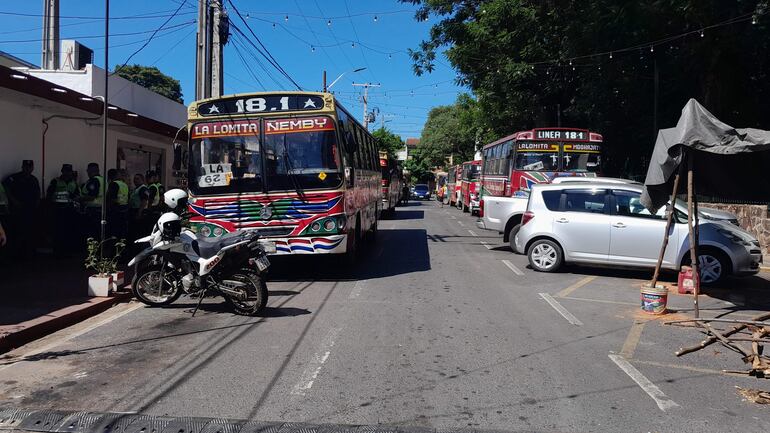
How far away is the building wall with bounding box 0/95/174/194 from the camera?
37.7 ft

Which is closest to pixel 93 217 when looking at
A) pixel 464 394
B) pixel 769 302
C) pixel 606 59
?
pixel 464 394

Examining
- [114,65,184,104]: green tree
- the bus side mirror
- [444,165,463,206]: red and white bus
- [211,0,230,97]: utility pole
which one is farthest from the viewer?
→ [114,65,184,104]: green tree

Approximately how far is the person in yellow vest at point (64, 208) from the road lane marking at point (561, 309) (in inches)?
359

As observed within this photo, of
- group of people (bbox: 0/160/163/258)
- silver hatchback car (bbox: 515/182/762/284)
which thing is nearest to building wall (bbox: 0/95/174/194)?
group of people (bbox: 0/160/163/258)

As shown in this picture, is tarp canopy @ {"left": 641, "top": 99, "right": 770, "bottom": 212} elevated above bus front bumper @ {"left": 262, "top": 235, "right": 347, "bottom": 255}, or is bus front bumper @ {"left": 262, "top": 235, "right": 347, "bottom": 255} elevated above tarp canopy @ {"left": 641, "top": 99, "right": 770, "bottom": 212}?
tarp canopy @ {"left": 641, "top": 99, "right": 770, "bottom": 212}

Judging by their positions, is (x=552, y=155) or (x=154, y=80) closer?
(x=552, y=155)

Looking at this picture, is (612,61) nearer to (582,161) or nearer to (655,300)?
(582,161)

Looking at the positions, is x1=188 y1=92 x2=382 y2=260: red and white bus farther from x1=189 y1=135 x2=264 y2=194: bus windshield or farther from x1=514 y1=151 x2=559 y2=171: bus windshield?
x1=514 y1=151 x2=559 y2=171: bus windshield

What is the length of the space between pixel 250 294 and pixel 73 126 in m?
8.33

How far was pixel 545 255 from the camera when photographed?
11.9m

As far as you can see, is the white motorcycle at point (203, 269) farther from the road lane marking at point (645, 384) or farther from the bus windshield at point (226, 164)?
the road lane marking at point (645, 384)

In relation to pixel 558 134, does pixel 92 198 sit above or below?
below

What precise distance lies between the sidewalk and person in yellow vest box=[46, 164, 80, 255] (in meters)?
0.67

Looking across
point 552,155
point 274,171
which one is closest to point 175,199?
point 274,171
